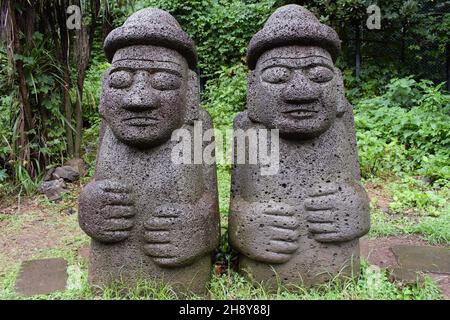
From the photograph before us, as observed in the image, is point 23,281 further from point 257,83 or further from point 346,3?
point 346,3

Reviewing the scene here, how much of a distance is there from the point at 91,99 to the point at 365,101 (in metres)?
4.13

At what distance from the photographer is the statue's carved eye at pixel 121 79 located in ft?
8.19

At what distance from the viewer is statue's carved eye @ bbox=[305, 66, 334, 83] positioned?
2.54 m

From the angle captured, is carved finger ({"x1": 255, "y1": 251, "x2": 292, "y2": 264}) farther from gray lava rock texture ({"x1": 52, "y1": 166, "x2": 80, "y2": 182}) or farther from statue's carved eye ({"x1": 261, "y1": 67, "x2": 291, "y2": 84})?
gray lava rock texture ({"x1": 52, "y1": 166, "x2": 80, "y2": 182})

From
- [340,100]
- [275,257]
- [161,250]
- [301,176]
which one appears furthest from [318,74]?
[161,250]

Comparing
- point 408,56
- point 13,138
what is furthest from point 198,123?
point 408,56

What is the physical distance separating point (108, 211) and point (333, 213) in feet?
4.11

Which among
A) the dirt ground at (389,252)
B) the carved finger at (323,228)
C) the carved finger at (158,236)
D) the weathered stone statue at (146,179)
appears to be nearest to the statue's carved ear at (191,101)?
the weathered stone statue at (146,179)

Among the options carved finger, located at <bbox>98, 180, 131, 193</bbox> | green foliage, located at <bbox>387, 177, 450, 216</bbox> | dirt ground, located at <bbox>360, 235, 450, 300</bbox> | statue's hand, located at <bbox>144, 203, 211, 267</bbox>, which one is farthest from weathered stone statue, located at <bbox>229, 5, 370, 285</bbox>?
green foliage, located at <bbox>387, 177, 450, 216</bbox>

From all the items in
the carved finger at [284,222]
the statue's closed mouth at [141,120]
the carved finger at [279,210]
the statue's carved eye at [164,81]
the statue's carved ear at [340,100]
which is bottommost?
the carved finger at [284,222]

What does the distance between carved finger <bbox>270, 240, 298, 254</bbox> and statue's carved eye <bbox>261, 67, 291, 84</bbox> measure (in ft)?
2.99

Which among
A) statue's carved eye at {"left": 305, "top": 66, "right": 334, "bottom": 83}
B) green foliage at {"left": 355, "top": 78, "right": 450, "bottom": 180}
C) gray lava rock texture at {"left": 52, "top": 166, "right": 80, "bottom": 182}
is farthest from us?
green foliage at {"left": 355, "top": 78, "right": 450, "bottom": 180}

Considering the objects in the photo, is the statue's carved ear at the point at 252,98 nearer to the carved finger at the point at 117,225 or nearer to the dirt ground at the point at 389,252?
the carved finger at the point at 117,225

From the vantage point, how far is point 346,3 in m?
7.09
